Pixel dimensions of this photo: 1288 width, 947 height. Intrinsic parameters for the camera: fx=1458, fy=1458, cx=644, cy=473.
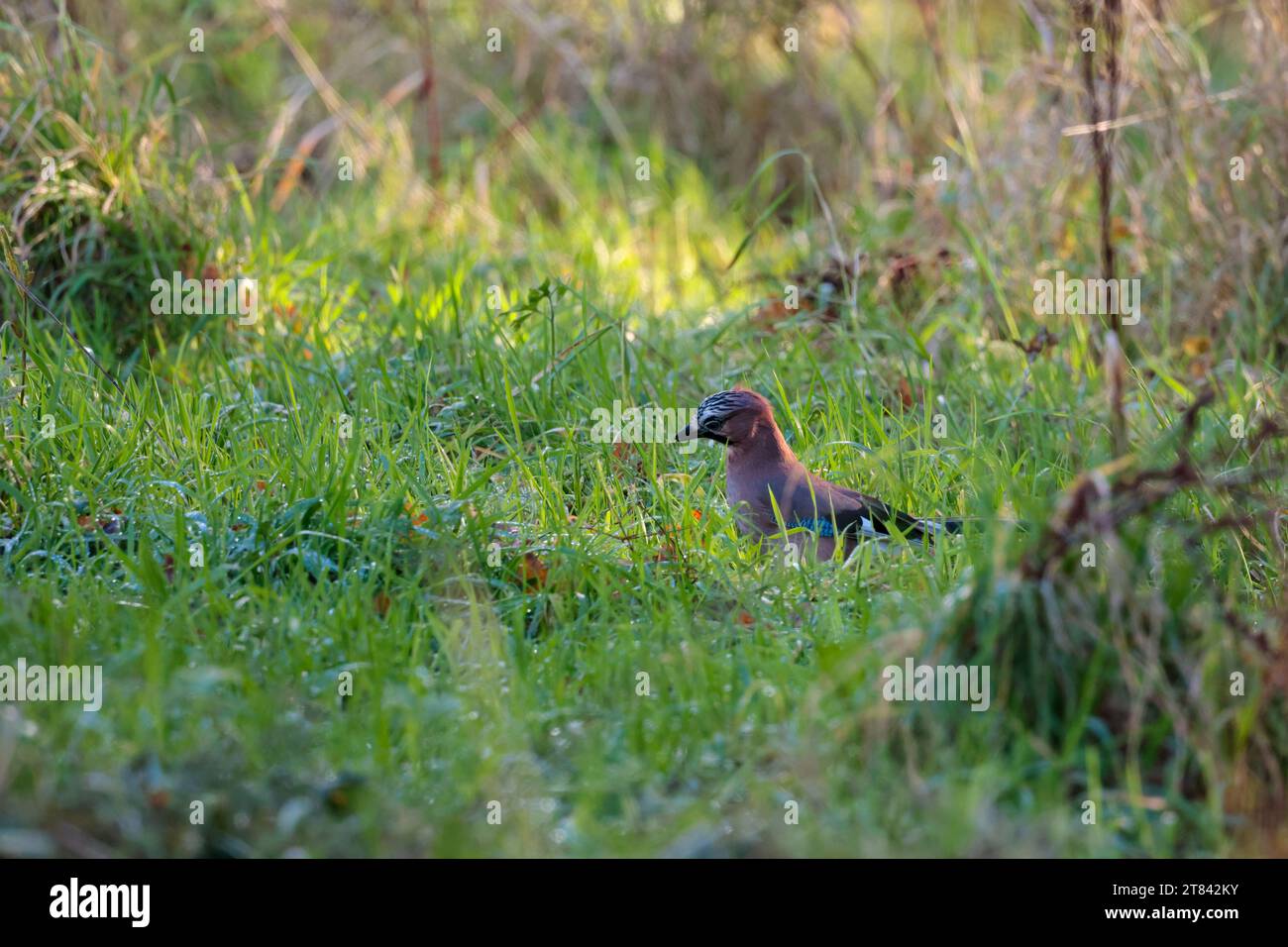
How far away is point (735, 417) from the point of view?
4.93m

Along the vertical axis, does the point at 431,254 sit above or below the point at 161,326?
above

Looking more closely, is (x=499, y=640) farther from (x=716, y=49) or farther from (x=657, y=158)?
(x=716, y=49)

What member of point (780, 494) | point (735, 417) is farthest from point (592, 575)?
point (735, 417)

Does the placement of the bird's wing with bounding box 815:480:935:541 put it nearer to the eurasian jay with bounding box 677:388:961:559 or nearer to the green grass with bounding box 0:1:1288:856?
the eurasian jay with bounding box 677:388:961:559

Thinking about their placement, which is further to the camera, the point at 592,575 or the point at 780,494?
the point at 780,494

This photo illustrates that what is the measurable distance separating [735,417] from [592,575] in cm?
89

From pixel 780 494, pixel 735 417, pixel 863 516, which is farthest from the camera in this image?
pixel 735 417

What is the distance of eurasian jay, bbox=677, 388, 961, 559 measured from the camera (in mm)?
4652

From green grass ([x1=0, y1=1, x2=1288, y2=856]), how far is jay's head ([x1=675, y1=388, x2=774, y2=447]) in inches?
10.3

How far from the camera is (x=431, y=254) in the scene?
7438 millimetres

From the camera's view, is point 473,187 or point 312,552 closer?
point 312,552

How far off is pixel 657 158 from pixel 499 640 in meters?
5.69

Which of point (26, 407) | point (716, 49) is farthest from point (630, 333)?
point (716, 49)

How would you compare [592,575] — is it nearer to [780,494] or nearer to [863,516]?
[780,494]
